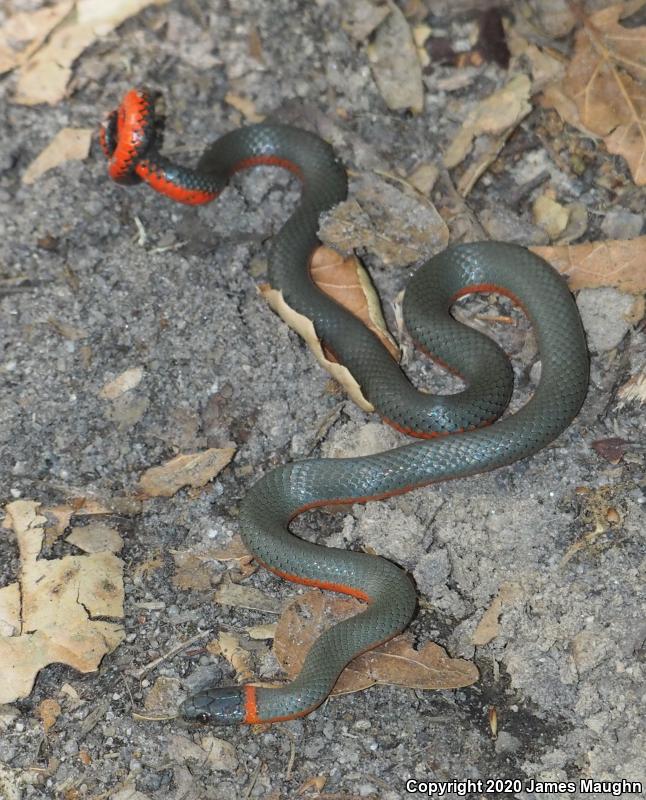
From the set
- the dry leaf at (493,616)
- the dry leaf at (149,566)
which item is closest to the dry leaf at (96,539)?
the dry leaf at (149,566)

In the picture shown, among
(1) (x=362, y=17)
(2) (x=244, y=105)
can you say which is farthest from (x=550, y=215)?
(2) (x=244, y=105)

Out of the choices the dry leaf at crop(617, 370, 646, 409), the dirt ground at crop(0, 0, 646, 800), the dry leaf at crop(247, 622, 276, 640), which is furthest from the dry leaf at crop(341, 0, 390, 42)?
the dry leaf at crop(247, 622, 276, 640)

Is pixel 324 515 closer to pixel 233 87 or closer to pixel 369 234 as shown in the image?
pixel 369 234

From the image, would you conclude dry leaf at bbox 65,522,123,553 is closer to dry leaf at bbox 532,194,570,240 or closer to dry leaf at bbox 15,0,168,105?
dry leaf at bbox 15,0,168,105

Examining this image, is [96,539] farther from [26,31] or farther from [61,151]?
[26,31]

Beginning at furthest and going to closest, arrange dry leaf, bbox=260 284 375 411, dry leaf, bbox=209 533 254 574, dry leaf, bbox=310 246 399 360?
dry leaf, bbox=310 246 399 360 < dry leaf, bbox=260 284 375 411 < dry leaf, bbox=209 533 254 574
